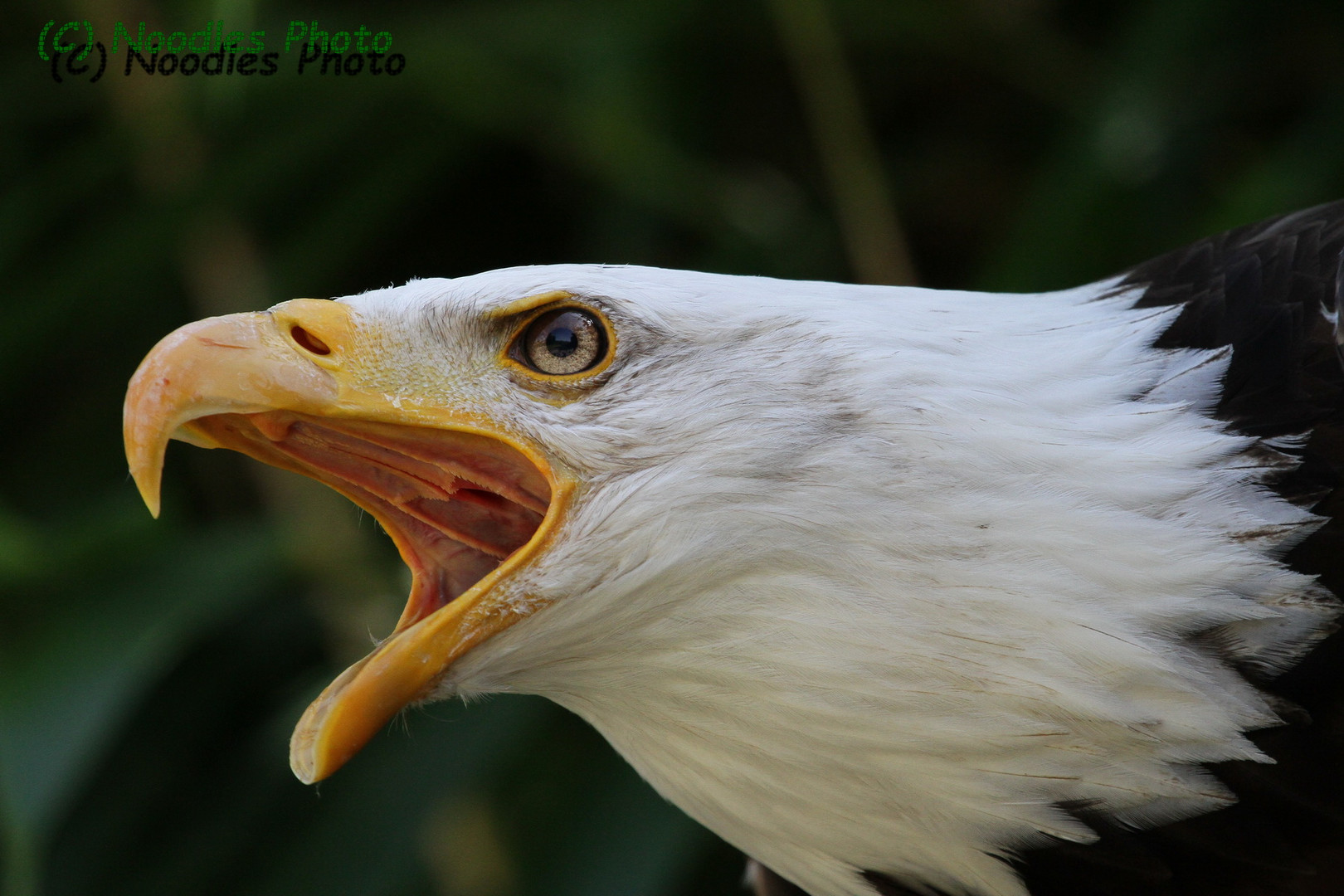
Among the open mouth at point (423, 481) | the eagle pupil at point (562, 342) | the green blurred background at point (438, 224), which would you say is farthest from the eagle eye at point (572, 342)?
the green blurred background at point (438, 224)

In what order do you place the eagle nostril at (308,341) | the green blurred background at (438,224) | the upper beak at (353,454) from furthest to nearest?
the green blurred background at (438,224), the eagle nostril at (308,341), the upper beak at (353,454)

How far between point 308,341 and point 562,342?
0.26m

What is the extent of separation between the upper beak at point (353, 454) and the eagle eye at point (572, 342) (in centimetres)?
9

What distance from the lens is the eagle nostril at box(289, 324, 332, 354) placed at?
1310mm

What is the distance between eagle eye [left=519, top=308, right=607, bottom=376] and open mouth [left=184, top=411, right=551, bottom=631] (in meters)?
0.11

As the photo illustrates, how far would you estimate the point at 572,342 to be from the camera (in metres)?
1.30

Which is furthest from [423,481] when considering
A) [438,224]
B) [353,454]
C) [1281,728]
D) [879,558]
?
[438,224]

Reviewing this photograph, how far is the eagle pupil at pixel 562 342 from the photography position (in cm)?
130

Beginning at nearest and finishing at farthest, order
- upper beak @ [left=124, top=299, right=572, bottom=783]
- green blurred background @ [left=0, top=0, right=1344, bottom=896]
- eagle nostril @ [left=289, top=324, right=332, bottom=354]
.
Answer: upper beak @ [left=124, top=299, right=572, bottom=783]
eagle nostril @ [left=289, top=324, right=332, bottom=354]
green blurred background @ [left=0, top=0, right=1344, bottom=896]

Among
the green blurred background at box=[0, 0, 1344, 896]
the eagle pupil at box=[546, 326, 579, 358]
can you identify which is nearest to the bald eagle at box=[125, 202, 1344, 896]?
the eagle pupil at box=[546, 326, 579, 358]

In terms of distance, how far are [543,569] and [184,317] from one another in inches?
76.6

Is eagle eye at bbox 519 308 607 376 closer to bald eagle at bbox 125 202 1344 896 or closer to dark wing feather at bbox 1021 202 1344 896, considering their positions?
bald eagle at bbox 125 202 1344 896

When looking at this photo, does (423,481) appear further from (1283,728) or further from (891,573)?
(1283,728)

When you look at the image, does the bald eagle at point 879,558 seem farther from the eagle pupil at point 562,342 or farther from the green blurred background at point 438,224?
the green blurred background at point 438,224
